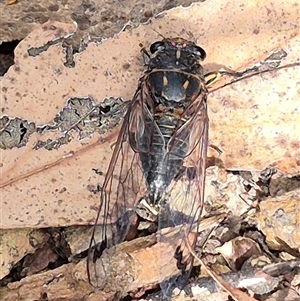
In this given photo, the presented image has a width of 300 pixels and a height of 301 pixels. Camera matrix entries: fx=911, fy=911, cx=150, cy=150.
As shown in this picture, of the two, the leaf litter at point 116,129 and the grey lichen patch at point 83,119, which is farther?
the grey lichen patch at point 83,119

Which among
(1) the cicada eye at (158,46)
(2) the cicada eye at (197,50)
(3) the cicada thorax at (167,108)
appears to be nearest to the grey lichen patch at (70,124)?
(3) the cicada thorax at (167,108)

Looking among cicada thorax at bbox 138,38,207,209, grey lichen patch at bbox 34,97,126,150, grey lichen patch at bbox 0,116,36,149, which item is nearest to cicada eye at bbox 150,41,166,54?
cicada thorax at bbox 138,38,207,209

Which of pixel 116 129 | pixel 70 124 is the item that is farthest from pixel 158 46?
pixel 70 124

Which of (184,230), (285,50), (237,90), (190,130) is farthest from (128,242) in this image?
(285,50)

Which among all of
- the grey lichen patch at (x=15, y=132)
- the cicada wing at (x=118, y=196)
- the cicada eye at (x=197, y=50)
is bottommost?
the cicada wing at (x=118, y=196)

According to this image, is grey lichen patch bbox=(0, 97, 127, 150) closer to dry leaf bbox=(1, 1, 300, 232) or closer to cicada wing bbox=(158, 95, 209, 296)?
dry leaf bbox=(1, 1, 300, 232)

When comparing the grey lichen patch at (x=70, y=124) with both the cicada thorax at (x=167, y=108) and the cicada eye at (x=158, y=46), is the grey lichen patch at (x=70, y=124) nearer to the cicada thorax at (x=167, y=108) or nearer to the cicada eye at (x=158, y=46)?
the cicada thorax at (x=167, y=108)

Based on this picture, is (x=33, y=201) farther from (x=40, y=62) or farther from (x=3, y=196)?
(x=40, y=62)
